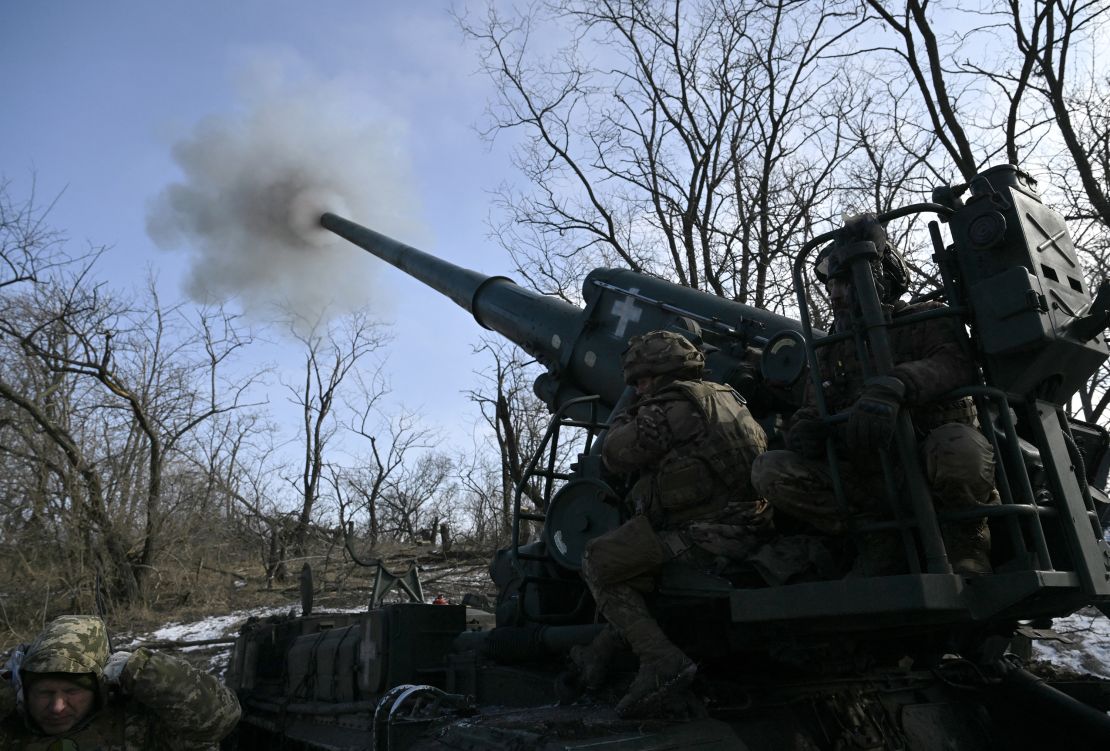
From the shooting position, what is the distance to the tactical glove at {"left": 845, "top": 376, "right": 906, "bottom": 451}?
10.4ft

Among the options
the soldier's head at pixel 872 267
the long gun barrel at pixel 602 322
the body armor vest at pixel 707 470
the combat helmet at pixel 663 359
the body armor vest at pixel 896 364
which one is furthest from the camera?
the long gun barrel at pixel 602 322

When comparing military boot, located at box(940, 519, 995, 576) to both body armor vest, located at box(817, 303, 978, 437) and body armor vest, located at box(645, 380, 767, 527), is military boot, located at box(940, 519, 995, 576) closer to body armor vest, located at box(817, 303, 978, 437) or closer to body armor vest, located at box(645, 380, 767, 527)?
body armor vest, located at box(817, 303, 978, 437)

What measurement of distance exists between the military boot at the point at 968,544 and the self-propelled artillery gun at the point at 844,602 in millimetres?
90

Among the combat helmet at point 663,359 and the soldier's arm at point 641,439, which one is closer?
the soldier's arm at point 641,439

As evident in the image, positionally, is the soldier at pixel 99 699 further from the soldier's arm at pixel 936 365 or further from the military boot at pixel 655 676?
the soldier's arm at pixel 936 365

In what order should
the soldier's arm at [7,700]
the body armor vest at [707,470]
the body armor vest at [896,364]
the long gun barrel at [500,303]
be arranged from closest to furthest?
1. the soldier's arm at [7,700]
2. the body armor vest at [896,364]
3. the body armor vest at [707,470]
4. the long gun barrel at [500,303]

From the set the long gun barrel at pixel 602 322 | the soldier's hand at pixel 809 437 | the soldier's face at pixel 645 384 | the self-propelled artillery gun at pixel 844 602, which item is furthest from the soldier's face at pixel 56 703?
the long gun barrel at pixel 602 322

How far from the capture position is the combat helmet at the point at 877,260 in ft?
12.4

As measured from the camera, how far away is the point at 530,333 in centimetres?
729

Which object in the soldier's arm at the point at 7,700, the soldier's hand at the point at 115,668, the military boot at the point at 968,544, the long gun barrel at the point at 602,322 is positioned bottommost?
the soldier's arm at the point at 7,700

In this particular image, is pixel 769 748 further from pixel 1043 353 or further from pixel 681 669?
pixel 1043 353

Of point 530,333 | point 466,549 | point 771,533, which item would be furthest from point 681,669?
point 466,549

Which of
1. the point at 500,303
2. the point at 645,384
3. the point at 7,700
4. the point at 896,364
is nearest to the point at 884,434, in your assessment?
the point at 896,364

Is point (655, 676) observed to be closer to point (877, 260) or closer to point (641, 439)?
point (641, 439)
